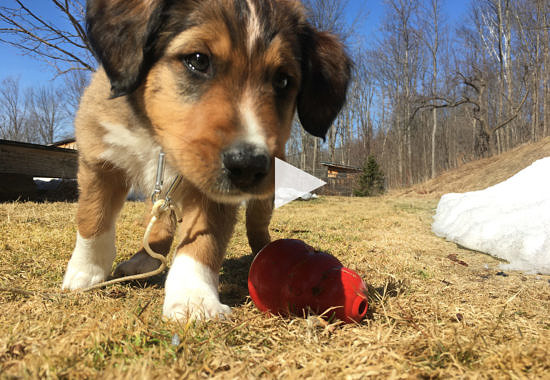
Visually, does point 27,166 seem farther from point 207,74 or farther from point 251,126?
point 251,126

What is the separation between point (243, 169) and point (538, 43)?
100 ft

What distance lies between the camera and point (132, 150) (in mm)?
2434

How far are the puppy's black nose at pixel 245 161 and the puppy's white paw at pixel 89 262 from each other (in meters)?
1.49

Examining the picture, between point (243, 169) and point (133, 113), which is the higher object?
point (133, 113)

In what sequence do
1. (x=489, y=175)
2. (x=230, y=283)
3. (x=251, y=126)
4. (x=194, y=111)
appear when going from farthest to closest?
(x=489, y=175) → (x=230, y=283) → (x=194, y=111) → (x=251, y=126)

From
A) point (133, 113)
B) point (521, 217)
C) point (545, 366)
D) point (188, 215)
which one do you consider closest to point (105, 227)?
point (188, 215)

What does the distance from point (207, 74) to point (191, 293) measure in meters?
1.18

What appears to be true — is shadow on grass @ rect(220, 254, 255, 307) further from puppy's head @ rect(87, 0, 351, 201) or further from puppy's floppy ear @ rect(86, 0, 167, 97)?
puppy's floppy ear @ rect(86, 0, 167, 97)

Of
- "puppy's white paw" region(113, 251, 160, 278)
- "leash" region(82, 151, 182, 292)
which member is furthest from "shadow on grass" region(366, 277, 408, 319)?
"puppy's white paw" region(113, 251, 160, 278)

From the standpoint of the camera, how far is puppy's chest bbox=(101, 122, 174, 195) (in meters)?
2.39

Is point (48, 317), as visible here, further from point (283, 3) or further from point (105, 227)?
point (283, 3)

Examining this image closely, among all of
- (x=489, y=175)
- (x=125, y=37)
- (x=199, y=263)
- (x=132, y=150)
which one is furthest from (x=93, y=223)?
(x=489, y=175)

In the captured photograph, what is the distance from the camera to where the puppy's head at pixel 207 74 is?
183 centimetres

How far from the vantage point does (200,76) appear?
6.81 feet
